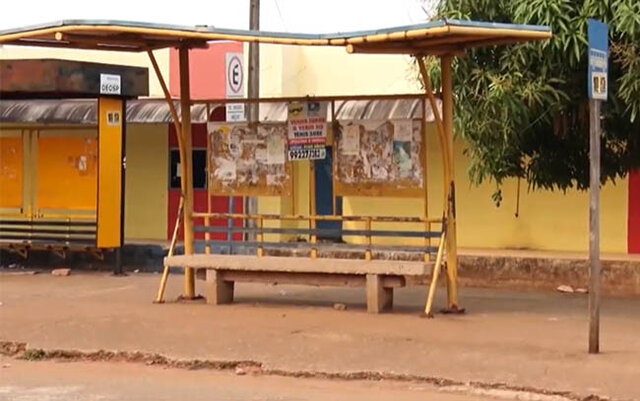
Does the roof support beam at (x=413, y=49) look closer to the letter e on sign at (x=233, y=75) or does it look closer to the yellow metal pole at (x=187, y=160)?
the yellow metal pole at (x=187, y=160)

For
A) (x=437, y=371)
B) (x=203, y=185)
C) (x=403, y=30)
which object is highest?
(x=403, y=30)

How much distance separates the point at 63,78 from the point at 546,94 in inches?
322

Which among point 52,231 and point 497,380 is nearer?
point 497,380

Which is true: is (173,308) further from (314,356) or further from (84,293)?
(314,356)

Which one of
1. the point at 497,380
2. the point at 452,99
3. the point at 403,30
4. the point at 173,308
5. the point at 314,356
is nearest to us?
the point at 497,380

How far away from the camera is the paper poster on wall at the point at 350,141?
496 inches

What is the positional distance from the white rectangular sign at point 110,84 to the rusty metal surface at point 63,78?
0.05m

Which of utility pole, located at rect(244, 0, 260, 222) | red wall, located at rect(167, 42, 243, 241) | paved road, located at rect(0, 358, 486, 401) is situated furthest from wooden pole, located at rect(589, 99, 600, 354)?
red wall, located at rect(167, 42, 243, 241)

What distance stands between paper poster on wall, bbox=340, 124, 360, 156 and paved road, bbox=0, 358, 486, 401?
4287 millimetres

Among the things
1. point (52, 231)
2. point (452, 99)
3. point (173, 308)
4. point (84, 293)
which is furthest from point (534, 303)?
point (52, 231)

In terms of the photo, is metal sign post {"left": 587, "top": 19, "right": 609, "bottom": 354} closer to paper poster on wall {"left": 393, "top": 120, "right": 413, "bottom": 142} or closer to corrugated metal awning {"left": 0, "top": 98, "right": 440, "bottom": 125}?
paper poster on wall {"left": 393, "top": 120, "right": 413, "bottom": 142}

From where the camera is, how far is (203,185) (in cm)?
2073

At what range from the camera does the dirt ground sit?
8797 mm

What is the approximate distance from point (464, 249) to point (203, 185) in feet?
19.1
